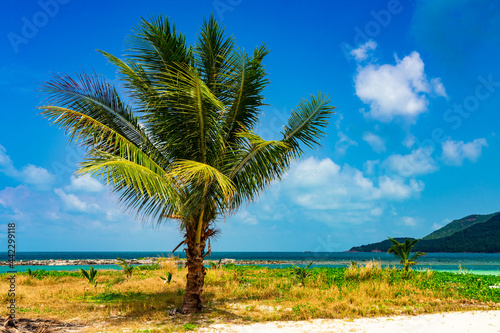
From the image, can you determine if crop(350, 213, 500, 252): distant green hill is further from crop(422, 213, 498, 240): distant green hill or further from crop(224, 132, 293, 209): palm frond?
crop(224, 132, 293, 209): palm frond

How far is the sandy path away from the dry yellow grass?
0.51 m

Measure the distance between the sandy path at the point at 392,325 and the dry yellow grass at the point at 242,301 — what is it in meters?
0.51

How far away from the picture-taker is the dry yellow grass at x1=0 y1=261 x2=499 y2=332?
26.3 feet

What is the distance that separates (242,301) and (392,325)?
14.9ft

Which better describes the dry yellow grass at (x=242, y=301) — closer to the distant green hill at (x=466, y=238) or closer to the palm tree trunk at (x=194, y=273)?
the palm tree trunk at (x=194, y=273)

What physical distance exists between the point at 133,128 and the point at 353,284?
903 centimetres

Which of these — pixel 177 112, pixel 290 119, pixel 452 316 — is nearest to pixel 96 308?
pixel 177 112

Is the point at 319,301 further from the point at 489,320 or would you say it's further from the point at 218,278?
the point at 218,278

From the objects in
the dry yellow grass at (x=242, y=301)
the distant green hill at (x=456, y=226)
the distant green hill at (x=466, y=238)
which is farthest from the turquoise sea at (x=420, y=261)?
the distant green hill at (x=456, y=226)

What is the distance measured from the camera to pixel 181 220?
29.5 feet

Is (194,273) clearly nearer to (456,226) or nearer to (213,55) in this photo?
(213,55)

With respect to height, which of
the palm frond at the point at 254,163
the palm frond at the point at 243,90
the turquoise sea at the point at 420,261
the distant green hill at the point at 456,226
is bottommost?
the turquoise sea at the point at 420,261

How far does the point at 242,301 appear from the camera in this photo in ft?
33.3

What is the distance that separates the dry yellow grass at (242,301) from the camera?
8016mm
